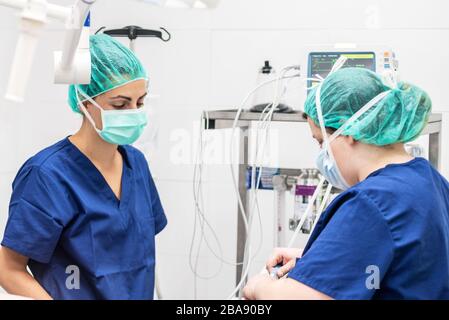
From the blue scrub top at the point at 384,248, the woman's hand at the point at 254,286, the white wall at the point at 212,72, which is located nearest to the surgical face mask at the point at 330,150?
the blue scrub top at the point at 384,248

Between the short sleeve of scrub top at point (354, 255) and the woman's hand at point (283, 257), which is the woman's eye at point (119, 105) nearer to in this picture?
the woman's hand at point (283, 257)

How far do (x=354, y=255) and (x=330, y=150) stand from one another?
302mm

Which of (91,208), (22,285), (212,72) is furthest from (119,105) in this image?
(212,72)

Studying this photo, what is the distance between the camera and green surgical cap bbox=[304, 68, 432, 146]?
124 centimetres

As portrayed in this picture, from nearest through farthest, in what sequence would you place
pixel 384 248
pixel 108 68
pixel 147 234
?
pixel 384 248 → pixel 108 68 → pixel 147 234

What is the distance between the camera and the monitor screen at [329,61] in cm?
195

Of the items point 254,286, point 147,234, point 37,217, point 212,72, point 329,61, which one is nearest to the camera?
point 254,286

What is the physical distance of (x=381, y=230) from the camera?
1.09 meters

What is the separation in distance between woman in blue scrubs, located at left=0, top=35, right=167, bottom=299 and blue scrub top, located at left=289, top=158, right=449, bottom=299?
51 centimetres

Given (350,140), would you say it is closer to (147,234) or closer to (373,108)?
(373,108)

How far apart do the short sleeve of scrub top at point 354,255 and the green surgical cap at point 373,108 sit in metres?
0.19

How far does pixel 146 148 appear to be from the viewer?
255 centimetres

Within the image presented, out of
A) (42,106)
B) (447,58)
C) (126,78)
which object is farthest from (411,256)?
(42,106)

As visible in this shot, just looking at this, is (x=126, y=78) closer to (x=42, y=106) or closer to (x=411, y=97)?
(x=411, y=97)
